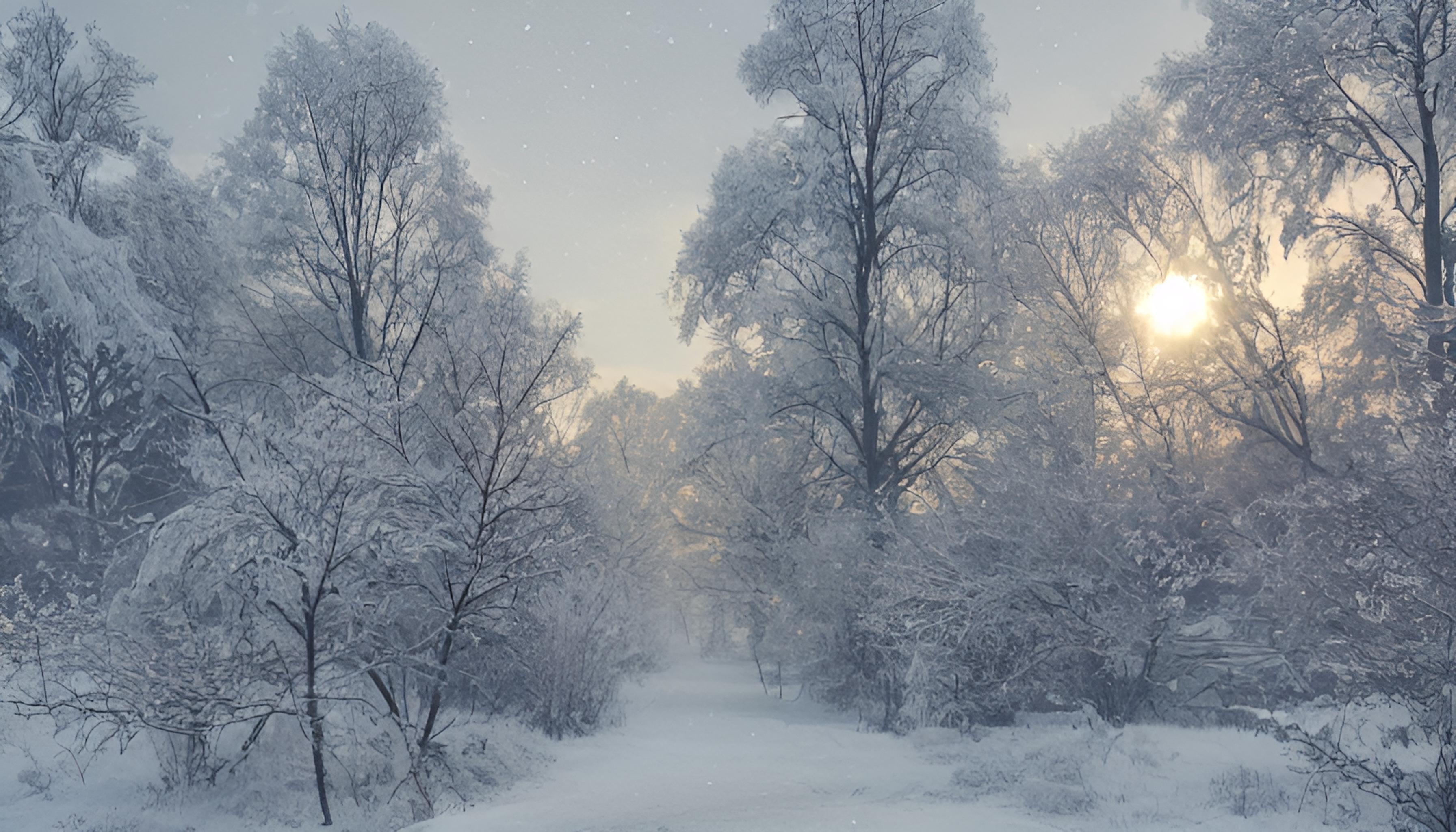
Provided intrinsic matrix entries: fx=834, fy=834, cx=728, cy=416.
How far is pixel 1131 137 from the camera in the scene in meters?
16.1

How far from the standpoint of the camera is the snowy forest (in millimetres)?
7422

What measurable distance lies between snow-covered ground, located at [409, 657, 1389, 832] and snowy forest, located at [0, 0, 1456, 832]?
0.27ft

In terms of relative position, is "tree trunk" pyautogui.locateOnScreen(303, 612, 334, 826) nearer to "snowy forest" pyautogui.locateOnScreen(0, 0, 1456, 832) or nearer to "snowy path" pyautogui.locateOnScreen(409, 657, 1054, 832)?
"snowy forest" pyautogui.locateOnScreen(0, 0, 1456, 832)

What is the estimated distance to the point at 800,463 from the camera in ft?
60.6

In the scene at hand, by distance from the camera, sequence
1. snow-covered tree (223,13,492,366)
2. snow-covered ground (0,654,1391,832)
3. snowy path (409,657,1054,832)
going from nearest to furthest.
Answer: snowy path (409,657,1054,832)
snow-covered ground (0,654,1391,832)
snow-covered tree (223,13,492,366)

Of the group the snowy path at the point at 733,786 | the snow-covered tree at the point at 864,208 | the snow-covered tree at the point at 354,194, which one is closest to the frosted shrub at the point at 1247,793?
the snowy path at the point at 733,786

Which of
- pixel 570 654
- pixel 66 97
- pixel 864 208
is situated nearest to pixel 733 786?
pixel 570 654

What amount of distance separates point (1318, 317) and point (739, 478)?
36.3ft

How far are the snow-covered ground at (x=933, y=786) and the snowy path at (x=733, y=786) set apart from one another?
0.03 metres

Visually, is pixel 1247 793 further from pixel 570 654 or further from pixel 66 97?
pixel 66 97

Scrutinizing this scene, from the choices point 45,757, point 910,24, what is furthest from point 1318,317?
point 45,757

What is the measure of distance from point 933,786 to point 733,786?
1.93 m

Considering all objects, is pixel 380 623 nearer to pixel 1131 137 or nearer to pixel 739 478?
pixel 739 478

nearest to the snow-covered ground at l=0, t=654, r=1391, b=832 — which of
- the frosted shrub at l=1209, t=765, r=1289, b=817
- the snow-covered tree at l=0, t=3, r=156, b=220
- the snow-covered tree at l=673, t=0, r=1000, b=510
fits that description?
the frosted shrub at l=1209, t=765, r=1289, b=817
